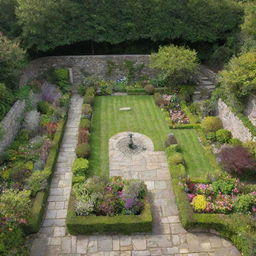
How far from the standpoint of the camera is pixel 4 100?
663 inches

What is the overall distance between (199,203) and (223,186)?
180cm

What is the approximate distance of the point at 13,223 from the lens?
35.3 feet

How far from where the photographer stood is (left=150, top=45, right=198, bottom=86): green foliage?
22281 millimetres

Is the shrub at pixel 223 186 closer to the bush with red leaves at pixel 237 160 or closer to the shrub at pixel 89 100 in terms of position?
the bush with red leaves at pixel 237 160

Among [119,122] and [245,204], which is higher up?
[119,122]

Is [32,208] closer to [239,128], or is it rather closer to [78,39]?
[239,128]

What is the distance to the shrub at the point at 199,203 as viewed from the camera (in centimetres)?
1209

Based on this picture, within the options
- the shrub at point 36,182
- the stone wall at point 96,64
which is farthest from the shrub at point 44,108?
the shrub at point 36,182

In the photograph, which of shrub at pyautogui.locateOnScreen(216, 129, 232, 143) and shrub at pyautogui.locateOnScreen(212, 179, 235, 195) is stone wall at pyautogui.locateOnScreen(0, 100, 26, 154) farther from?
shrub at pyautogui.locateOnScreen(216, 129, 232, 143)

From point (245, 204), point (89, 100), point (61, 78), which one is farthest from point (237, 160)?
point (61, 78)

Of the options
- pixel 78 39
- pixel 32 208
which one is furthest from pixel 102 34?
pixel 32 208

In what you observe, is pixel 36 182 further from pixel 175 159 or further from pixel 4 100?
pixel 175 159

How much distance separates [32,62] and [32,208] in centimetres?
1568

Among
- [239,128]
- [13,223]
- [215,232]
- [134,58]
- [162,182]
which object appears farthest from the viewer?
[134,58]
